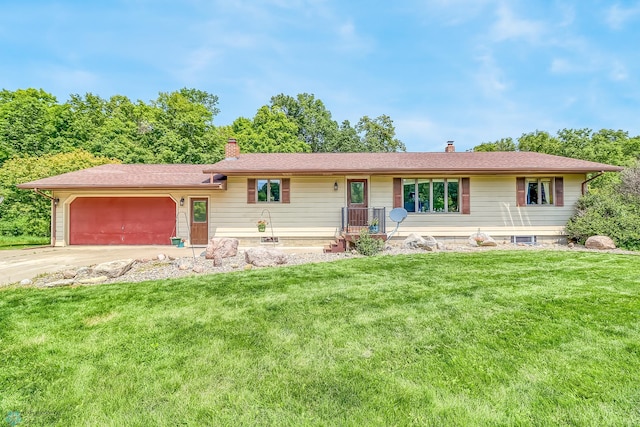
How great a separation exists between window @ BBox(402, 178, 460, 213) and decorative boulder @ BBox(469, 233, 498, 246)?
3.54 ft

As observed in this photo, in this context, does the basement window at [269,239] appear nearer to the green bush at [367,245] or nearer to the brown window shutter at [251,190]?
the brown window shutter at [251,190]

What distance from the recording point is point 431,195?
10.9 meters

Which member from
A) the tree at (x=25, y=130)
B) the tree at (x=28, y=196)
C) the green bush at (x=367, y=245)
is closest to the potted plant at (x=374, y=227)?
the green bush at (x=367, y=245)

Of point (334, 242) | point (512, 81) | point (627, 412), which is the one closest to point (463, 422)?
point (627, 412)

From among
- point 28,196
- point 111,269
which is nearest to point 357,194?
point 111,269

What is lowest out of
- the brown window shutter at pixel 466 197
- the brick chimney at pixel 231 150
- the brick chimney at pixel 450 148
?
the brown window shutter at pixel 466 197

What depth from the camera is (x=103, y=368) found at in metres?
2.70

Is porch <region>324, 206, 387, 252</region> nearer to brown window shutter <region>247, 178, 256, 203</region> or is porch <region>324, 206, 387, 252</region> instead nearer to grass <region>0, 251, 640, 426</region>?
brown window shutter <region>247, 178, 256, 203</region>

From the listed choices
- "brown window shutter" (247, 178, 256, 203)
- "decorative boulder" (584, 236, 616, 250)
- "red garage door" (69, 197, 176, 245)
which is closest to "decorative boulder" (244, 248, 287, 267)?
"brown window shutter" (247, 178, 256, 203)

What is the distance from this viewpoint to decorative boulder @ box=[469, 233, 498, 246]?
970 cm

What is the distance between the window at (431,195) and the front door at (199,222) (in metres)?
7.22

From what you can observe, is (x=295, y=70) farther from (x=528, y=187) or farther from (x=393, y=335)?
(x=393, y=335)

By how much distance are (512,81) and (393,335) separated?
1516 centimetres

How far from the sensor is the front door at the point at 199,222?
11328 millimetres
